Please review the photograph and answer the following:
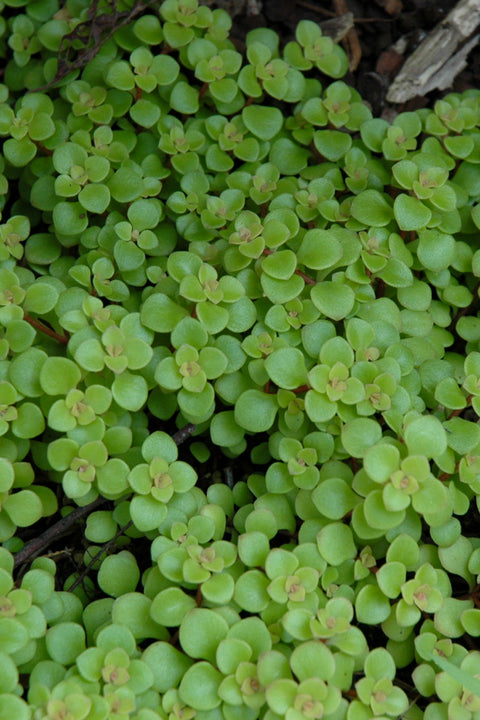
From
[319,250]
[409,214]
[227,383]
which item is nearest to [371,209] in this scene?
[409,214]

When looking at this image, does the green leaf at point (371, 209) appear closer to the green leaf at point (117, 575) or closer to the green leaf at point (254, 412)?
the green leaf at point (254, 412)

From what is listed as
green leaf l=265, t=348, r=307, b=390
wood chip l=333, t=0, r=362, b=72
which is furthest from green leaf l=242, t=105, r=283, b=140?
green leaf l=265, t=348, r=307, b=390

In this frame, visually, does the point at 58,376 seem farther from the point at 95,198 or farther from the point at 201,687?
the point at 201,687

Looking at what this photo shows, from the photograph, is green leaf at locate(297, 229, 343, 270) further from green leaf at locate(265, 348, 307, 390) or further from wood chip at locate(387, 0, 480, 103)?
wood chip at locate(387, 0, 480, 103)

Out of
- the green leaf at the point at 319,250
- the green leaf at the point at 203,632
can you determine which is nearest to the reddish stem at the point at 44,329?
the green leaf at the point at 319,250

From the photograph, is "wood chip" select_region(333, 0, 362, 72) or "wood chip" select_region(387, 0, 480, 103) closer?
"wood chip" select_region(387, 0, 480, 103)
